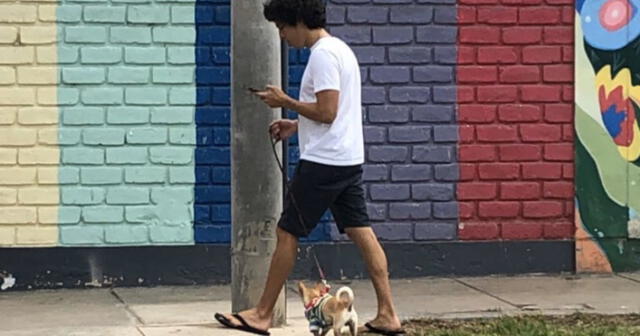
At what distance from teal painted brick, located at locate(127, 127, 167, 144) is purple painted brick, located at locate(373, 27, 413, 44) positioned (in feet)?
5.90

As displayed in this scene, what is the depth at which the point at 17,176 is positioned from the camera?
8.31 m

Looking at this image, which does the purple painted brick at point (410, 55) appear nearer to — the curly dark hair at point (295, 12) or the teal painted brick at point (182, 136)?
the teal painted brick at point (182, 136)

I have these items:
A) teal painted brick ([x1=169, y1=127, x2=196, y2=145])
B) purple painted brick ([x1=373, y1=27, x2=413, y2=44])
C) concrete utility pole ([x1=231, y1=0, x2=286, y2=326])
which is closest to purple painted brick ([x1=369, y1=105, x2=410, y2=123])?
purple painted brick ([x1=373, y1=27, x2=413, y2=44])

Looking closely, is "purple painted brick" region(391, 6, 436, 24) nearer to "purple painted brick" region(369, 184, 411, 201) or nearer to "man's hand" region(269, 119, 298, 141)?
"purple painted brick" region(369, 184, 411, 201)

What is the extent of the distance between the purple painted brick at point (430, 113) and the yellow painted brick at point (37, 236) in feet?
9.46

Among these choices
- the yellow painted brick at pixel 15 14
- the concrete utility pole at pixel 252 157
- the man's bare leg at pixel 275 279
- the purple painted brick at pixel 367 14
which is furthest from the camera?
the purple painted brick at pixel 367 14

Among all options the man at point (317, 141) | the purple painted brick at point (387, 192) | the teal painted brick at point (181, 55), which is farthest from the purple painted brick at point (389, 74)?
the man at point (317, 141)

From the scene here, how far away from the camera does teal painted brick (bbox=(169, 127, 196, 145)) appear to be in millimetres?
8484

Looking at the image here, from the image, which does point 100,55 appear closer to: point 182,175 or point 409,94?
point 182,175

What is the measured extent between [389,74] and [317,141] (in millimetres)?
2622

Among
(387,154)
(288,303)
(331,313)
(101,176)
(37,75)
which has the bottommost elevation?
(288,303)

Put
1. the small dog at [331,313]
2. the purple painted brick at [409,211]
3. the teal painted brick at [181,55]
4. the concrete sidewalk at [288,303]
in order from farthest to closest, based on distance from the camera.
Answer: the purple painted brick at [409,211] < the teal painted brick at [181,55] < the concrete sidewalk at [288,303] < the small dog at [331,313]

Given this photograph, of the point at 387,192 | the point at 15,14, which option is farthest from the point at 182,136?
the point at 387,192

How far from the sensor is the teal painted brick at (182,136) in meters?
8.48
